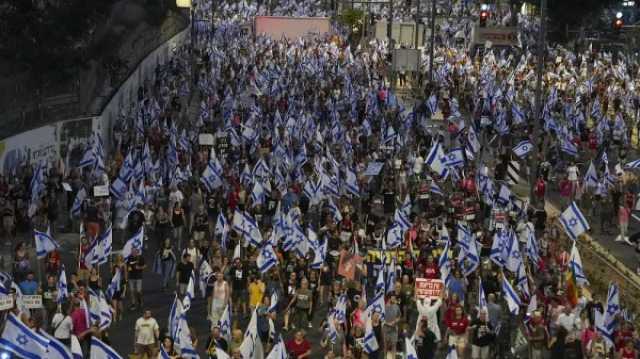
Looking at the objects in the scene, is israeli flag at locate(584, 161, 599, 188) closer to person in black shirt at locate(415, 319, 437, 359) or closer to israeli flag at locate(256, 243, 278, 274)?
israeli flag at locate(256, 243, 278, 274)

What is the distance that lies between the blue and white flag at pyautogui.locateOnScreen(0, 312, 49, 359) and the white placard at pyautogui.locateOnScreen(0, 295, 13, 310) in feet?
11.9

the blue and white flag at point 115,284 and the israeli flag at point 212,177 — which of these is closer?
the blue and white flag at point 115,284

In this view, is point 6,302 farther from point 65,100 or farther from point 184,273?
point 65,100

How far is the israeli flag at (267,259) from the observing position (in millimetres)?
23734

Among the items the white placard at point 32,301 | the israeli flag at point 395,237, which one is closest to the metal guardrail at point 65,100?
the israeli flag at point 395,237

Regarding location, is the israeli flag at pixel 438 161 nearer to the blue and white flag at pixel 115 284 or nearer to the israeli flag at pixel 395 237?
the israeli flag at pixel 395 237

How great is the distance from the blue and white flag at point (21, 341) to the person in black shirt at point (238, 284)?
27.1 feet

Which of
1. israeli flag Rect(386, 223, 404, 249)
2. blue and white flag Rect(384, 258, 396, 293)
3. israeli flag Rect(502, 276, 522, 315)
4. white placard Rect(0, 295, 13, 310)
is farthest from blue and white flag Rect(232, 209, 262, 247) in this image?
white placard Rect(0, 295, 13, 310)

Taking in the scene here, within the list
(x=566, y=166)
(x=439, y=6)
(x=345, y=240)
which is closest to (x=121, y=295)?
(x=345, y=240)

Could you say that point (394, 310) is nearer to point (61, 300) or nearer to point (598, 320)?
point (598, 320)

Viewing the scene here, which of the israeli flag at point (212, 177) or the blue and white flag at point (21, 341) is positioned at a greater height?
the blue and white flag at point (21, 341)

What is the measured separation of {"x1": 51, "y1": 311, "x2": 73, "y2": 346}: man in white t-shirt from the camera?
19703mm

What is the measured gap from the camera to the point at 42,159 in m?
35.2

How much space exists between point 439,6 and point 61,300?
333 feet
